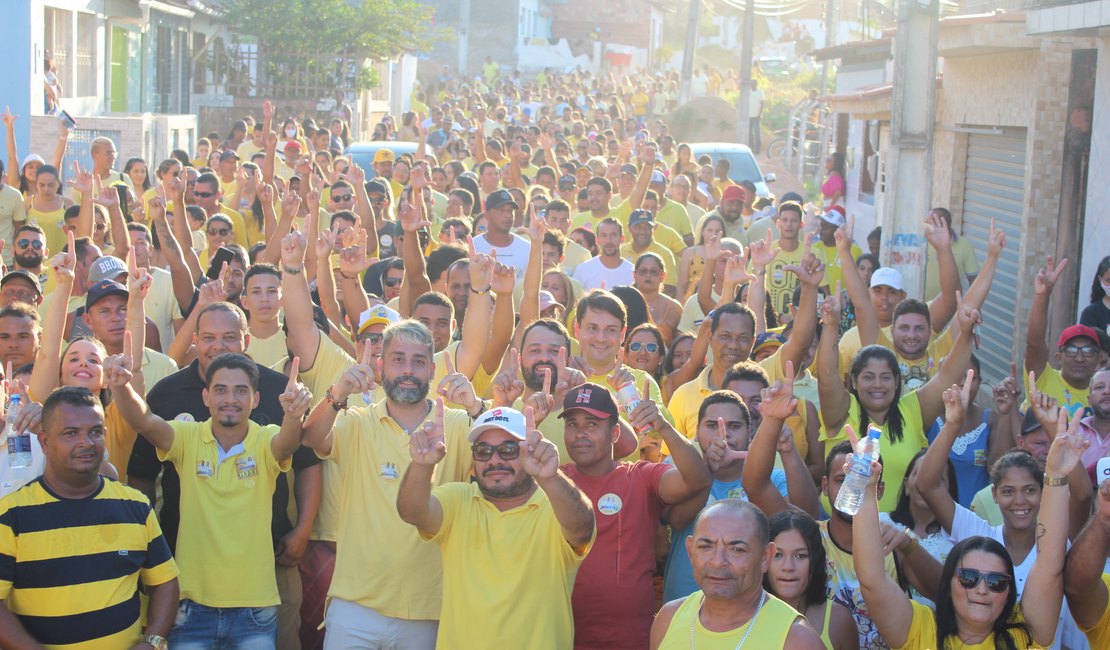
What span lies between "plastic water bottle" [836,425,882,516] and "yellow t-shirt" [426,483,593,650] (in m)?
1.07

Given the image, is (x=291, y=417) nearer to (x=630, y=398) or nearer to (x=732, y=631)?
(x=630, y=398)

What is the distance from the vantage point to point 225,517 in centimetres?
595

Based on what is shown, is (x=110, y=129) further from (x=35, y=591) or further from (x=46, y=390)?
(x=35, y=591)

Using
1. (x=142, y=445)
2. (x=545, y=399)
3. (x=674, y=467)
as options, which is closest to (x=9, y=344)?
(x=142, y=445)

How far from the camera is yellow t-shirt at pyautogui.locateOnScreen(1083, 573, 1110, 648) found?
5.18 metres

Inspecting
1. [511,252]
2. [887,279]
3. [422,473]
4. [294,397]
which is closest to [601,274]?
[511,252]

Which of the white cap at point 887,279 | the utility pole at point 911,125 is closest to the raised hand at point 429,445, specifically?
the white cap at point 887,279

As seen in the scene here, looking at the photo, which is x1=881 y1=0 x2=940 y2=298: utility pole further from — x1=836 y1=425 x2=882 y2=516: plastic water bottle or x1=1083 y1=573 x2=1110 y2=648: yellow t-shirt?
x1=836 y1=425 x2=882 y2=516: plastic water bottle

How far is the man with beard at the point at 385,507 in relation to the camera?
5750 millimetres

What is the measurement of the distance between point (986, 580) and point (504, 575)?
5.86 feet

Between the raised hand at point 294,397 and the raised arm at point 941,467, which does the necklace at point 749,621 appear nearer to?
the raised arm at point 941,467

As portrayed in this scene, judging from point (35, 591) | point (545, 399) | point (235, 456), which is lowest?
point (35, 591)

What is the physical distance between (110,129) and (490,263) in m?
12.6

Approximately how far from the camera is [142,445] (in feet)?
20.3
